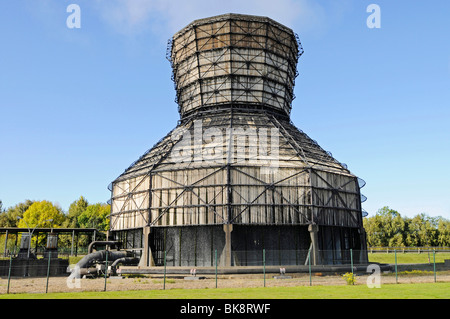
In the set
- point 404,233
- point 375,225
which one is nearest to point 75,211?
point 375,225

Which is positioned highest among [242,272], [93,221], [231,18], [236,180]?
[231,18]

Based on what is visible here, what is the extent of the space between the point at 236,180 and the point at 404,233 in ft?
214

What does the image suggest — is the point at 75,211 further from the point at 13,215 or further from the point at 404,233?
the point at 404,233

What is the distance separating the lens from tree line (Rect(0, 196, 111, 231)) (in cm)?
7644

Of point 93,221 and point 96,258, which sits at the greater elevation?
point 93,221

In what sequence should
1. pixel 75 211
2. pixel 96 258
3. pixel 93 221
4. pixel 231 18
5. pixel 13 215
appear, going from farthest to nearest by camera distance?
1. pixel 75 211
2. pixel 13 215
3. pixel 93 221
4. pixel 231 18
5. pixel 96 258

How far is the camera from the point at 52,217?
77188 millimetres

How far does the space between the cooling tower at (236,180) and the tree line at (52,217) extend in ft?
127

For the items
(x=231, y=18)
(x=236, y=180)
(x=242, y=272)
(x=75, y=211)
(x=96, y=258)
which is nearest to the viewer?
(x=242, y=272)

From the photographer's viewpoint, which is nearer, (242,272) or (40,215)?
(242,272)

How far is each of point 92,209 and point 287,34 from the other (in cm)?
6665

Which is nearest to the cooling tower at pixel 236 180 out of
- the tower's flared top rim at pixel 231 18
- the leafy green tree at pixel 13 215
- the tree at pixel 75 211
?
the tower's flared top rim at pixel 231 18

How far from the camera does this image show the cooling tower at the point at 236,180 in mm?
32906
